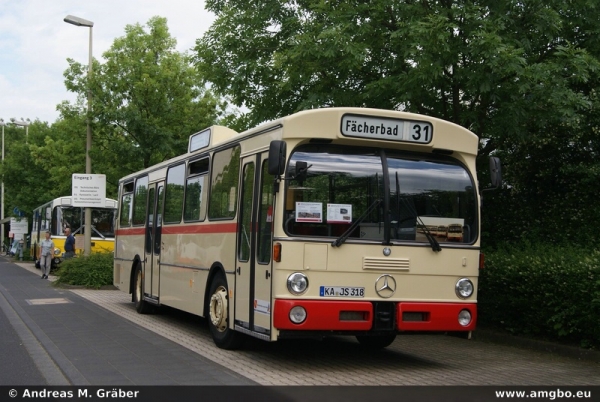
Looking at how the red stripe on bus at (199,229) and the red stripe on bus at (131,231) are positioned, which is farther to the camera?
the red stripe on bus at (131,231)

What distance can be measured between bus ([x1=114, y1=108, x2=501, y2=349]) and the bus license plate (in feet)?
0.04

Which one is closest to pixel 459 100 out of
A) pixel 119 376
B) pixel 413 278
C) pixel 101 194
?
pixel 413 278

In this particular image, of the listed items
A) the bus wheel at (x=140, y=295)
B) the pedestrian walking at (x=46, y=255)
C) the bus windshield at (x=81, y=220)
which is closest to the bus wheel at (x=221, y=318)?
the bus wheel at (x=140, y=295)

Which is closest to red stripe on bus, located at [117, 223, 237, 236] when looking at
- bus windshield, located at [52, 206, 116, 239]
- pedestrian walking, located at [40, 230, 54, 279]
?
pedestrian walking, located at [40, 230, 54, 279]

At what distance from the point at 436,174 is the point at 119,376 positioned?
176 inches

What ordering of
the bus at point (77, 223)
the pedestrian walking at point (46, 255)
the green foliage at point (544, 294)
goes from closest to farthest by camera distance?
the green foliage at point (544, 294)
the pedestrian walking at point (46, 255)
the bus at point (77, 223)

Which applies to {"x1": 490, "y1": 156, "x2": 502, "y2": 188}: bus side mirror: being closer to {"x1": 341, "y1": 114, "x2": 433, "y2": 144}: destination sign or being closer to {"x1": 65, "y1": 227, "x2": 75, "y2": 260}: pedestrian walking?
{"x1": 341, "y1": 114, "x2": 433, "y2": 144}: destination sign

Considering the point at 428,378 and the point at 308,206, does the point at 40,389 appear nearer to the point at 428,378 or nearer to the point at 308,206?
the point at 308,206

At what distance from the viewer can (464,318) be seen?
10109 millimetres

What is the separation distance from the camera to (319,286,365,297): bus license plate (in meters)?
9.52

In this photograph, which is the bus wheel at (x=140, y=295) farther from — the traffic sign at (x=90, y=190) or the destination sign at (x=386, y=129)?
the traffic sign at (x=90, y=190)

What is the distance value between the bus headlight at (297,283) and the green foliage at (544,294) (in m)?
3.80

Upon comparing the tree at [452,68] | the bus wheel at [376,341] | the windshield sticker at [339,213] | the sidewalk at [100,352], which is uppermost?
the tree at [452,68]

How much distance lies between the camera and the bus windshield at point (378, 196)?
9625 millimetres
